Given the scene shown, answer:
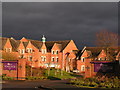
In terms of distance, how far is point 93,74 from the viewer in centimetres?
3378

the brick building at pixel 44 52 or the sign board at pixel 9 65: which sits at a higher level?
the brick building at pixel 44 52

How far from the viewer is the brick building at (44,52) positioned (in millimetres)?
66500

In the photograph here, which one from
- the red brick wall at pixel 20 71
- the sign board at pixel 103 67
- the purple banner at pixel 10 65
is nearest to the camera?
the sign board at pixel 103 67

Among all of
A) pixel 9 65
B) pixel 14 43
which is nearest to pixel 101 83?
pixel 9 65

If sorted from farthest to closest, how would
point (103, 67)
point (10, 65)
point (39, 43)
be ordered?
point (39, 43) < point (10, 65) < point (103, 67)

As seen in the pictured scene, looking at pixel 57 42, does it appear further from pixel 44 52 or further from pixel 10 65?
pixel 10 65

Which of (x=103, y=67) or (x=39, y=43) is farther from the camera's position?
(x=39, y=43)

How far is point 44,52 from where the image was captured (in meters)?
68.4

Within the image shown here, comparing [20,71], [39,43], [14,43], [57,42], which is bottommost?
[20,71]

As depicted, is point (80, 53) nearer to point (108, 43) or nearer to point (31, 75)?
point (108, 43)

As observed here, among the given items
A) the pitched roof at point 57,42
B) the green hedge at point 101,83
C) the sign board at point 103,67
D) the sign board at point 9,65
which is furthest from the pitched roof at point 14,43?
the green hedge at point 101,83

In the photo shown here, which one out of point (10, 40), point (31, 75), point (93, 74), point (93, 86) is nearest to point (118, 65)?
point (93, 74)

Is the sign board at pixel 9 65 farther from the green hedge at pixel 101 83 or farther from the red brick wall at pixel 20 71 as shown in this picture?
the green hedge at pixel 101 83

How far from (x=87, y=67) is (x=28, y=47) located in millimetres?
35394
